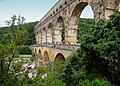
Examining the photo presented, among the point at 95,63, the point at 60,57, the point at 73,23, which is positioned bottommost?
the point at 60,57

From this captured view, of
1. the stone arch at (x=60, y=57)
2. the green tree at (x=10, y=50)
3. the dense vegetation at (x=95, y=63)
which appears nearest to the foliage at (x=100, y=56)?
the dense vegetation at (x=95, y=63)

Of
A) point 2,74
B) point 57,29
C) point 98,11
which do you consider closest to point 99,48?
point 2,74

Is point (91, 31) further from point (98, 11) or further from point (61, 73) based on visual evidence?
point (98, 11)

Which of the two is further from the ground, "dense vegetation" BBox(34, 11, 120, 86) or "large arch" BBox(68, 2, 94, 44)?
"large arch" BBox(68, 2, 94, 44)

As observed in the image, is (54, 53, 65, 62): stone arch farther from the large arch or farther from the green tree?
the green tree

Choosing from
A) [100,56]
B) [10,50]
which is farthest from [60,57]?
[10,50]

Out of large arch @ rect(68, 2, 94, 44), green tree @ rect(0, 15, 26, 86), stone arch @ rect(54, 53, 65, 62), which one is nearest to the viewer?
green tree @ rect(0, 15, 26, 86)

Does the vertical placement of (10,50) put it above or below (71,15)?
below

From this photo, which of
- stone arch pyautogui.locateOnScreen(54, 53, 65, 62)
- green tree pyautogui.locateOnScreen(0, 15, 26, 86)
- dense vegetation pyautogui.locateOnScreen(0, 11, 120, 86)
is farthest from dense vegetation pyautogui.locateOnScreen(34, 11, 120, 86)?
stone arch pyautogui.locateOnScreen(54, 53, 65, 62)

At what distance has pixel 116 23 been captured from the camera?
321 inches

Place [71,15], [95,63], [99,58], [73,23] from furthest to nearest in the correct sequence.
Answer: [73,23]
[71,15]
[95,63]
[99,58]

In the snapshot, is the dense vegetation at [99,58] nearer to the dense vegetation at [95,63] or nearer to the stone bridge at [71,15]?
the dense vegetation at [95,63]

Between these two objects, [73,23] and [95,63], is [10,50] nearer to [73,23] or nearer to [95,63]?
[95,63]

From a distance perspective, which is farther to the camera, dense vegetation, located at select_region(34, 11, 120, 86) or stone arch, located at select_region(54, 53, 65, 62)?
stone arch, located at select_region(54, 53, 65, 62)
